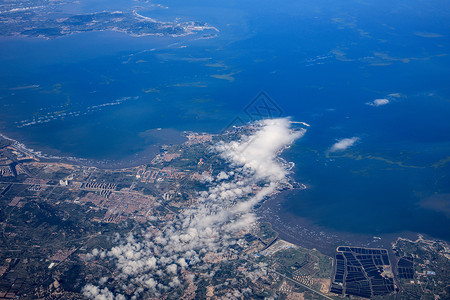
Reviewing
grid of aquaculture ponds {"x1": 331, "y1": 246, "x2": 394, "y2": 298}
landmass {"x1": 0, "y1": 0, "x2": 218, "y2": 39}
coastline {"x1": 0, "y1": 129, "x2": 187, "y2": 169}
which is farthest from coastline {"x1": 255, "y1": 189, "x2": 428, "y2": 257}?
landmass {"x1": 0, "y1": 0, "x2": 218, "y2": 39}

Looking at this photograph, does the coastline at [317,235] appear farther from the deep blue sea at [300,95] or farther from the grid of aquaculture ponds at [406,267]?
the grid of aquaculture ponds at [406,267]

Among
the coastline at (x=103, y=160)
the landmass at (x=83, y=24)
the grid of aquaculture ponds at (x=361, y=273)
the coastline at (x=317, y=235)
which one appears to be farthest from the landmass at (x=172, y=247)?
the landmass at (x=83, y=24)

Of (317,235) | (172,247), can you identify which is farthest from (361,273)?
(172,247)

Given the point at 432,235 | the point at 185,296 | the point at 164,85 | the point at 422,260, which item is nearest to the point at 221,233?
the point at 185,296

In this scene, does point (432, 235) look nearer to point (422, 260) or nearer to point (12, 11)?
point (422, 260)

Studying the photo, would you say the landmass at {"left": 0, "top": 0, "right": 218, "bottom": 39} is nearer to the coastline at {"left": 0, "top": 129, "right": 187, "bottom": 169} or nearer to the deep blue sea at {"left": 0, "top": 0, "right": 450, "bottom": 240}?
the deep blue sea at {"left": 0, "top": 0, "right": 450, "bottom": 240}

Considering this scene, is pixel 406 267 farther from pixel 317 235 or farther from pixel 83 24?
pixel 83 24
